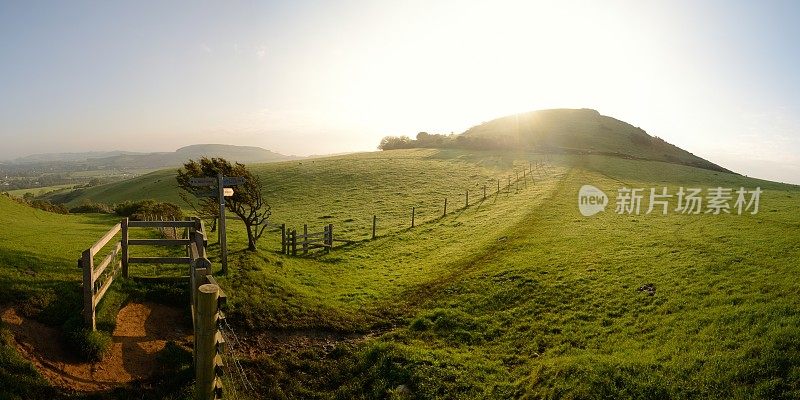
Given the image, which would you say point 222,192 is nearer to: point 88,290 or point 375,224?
point 88,290

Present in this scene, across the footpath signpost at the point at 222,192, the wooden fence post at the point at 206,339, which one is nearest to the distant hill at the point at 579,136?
the footpath signpost at the point at 222,192

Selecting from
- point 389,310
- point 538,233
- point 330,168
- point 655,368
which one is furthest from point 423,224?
point 330,168

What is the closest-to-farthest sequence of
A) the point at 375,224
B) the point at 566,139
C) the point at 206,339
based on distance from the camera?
the point at 206,339, the point at 375,224, the point at 566,139

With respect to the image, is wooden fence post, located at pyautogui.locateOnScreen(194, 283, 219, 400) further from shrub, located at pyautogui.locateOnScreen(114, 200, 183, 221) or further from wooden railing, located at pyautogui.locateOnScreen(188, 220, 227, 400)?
shrub, located at pyautogui.locateOnScreen(114, 200, 183, 221)

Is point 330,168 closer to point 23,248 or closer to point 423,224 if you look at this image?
point 423,224

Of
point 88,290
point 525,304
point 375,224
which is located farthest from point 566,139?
point 88,290
